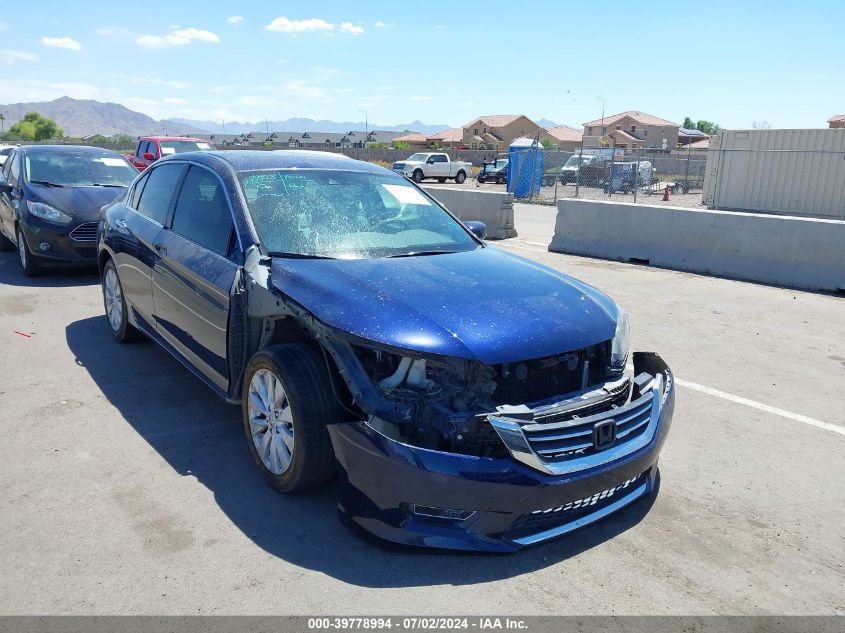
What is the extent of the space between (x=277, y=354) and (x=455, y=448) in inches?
42.2

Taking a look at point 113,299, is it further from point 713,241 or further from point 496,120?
point 496,120

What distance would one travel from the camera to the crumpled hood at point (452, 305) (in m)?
3.08

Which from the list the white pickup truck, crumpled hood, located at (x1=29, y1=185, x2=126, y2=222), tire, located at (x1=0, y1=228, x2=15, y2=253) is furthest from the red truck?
the white pickup truck

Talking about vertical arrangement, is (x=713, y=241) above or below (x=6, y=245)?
above

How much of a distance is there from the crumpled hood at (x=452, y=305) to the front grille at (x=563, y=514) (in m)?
0.67

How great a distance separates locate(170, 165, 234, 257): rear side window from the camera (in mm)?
4195

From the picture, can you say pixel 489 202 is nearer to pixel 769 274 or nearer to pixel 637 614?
pixel 769 274

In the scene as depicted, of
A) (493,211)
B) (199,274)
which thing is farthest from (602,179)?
(199,274)

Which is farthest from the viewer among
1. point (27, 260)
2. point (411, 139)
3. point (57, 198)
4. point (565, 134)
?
point (565, 134)

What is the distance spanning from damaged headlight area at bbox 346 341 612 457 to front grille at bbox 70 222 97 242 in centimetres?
654

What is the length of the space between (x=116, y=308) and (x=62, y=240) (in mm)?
2951

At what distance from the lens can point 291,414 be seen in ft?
11.0

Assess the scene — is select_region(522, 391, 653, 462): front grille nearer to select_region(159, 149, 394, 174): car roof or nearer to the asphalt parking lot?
the asphalt parking lot

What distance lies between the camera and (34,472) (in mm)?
A: 3852
